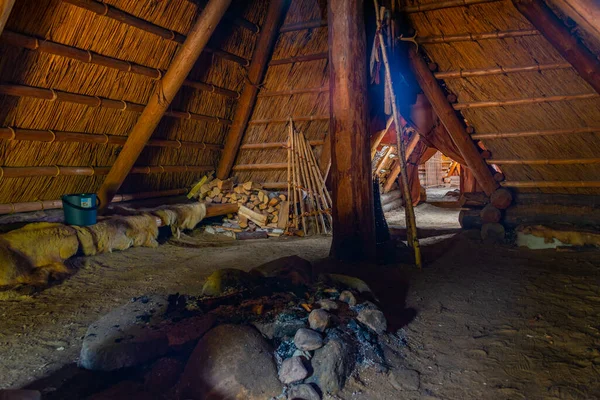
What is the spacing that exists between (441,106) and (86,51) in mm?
3740

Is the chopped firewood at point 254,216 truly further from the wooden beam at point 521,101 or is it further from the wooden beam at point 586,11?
the wooden beam at point 586,11

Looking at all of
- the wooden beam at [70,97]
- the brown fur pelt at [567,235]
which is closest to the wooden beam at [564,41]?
the brown fur pelt at [567,235]

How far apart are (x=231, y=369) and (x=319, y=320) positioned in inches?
20.9

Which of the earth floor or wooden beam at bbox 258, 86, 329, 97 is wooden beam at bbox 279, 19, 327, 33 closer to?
wooden beam at bbox 258, 86, 329, 97

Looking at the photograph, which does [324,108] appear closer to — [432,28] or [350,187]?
[432,28]

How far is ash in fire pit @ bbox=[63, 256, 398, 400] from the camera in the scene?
1.83m

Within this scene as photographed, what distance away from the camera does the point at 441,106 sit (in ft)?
14.7

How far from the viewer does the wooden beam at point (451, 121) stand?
437 centimetres

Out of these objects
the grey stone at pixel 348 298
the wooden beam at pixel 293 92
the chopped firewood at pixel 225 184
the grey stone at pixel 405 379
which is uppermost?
the wooden beam at pixel 293 92

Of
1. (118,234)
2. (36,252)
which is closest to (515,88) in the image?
(118,234)

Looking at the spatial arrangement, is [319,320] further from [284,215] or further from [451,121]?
[284,215]

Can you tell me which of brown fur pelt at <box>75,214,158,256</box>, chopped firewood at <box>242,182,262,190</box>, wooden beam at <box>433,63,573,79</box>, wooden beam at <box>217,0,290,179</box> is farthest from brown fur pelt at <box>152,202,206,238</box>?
wooden beam at <box>433,63,573,79</box>

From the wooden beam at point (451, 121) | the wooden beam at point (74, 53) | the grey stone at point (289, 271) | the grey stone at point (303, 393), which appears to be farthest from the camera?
the wooden beam at point (451, 121)

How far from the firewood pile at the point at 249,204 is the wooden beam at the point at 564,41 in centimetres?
381
